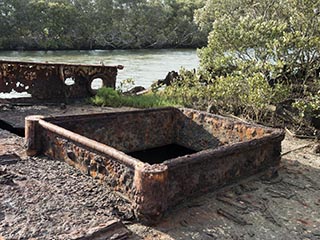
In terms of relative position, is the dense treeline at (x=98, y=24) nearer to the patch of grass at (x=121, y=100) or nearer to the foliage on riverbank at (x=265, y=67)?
the patch of grass at (x=121, y=100)

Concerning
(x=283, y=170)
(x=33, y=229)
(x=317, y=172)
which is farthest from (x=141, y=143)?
(x=33, y=229)

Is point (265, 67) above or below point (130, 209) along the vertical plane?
above

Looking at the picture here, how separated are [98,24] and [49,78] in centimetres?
3512

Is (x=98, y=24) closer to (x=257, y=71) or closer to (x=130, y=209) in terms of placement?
(x=257, y=71)

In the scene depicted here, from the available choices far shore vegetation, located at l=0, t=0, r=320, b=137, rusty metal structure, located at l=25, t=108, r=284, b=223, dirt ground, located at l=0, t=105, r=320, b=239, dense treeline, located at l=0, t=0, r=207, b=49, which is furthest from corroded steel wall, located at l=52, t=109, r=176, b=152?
dense treeline, located at l=0, t=0, r=207, b=49

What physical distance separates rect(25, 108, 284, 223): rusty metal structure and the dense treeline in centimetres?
3329

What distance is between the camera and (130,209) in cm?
317

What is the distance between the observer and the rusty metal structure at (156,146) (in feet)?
9.99

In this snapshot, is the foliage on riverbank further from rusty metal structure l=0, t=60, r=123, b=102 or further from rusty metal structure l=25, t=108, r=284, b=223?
rusty metal structure l=0, t=60, r=123, b=102

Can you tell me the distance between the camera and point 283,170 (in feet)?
15.5

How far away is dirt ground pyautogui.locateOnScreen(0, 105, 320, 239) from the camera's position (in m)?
2.94

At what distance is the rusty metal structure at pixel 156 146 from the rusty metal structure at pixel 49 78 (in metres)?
3.77

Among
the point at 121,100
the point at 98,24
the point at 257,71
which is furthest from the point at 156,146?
the point at 98,24

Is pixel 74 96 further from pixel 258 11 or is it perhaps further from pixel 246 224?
pixel 246 224
